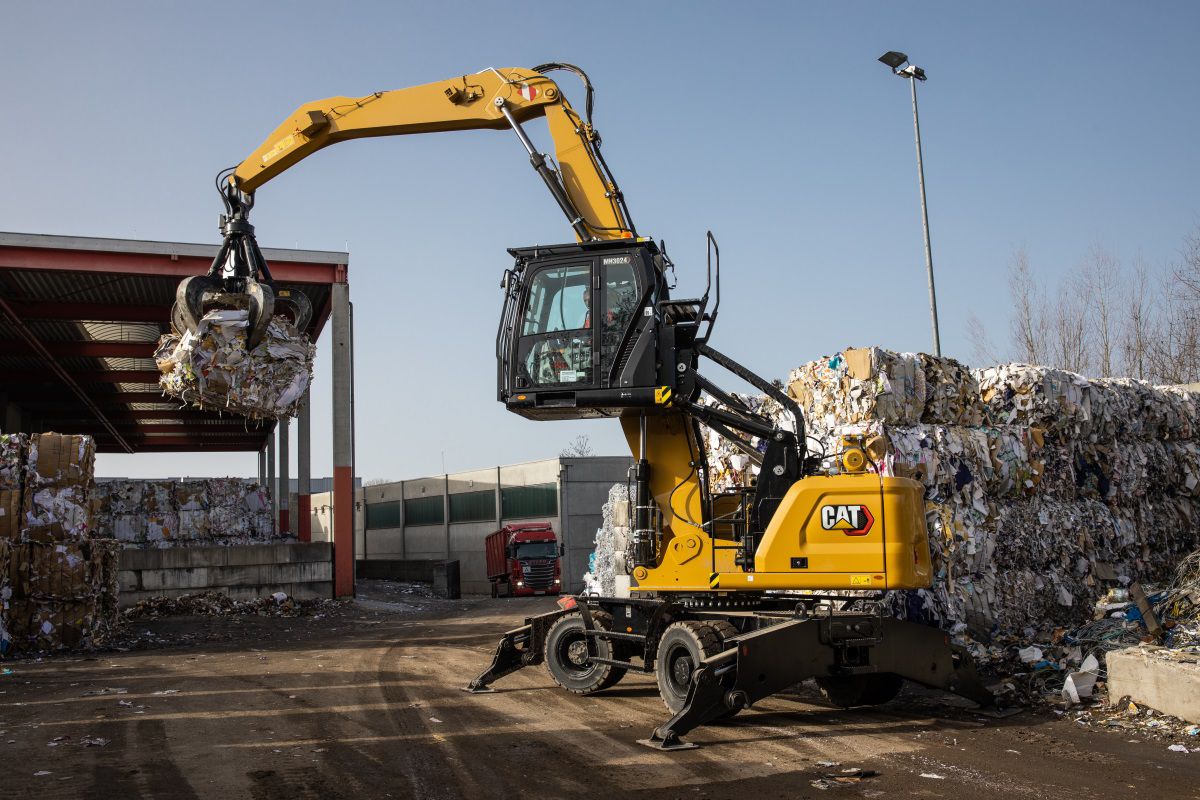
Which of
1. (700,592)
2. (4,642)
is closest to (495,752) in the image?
(700,592)

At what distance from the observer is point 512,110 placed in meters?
12.1

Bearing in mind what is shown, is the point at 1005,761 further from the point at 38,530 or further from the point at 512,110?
the point at 38,530

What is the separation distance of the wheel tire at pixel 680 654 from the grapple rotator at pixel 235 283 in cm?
773

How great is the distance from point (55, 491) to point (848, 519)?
13444mm

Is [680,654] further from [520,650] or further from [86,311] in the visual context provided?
[86,311]

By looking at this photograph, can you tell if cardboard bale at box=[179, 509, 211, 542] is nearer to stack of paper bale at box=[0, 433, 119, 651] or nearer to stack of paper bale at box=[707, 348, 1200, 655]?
stack of paper bale at box=[0, 433, 119, 651]

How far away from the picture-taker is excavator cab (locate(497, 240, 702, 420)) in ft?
30.9

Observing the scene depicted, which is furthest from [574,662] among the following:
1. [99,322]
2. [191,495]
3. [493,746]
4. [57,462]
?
[191,495]

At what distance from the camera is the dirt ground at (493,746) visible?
7.09 m

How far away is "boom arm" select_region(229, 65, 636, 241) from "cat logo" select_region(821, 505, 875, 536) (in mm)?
3799

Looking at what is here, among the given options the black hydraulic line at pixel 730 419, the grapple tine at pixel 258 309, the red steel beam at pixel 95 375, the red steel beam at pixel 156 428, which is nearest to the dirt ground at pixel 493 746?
the black hydraulic line at pixel 730 419

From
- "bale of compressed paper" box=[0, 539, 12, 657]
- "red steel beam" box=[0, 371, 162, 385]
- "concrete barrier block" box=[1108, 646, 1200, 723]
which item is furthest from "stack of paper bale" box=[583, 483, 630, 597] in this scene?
"red steel beam" box=[0, 371, 162, 385]

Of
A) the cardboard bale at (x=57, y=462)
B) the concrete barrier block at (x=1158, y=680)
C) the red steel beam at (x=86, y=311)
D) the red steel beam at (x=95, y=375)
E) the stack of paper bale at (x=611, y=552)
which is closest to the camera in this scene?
the concrete barrier block at (x=1158, y=680)

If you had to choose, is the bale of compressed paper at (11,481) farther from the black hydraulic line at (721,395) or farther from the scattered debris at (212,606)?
the black hydraulic line at (721,395)
